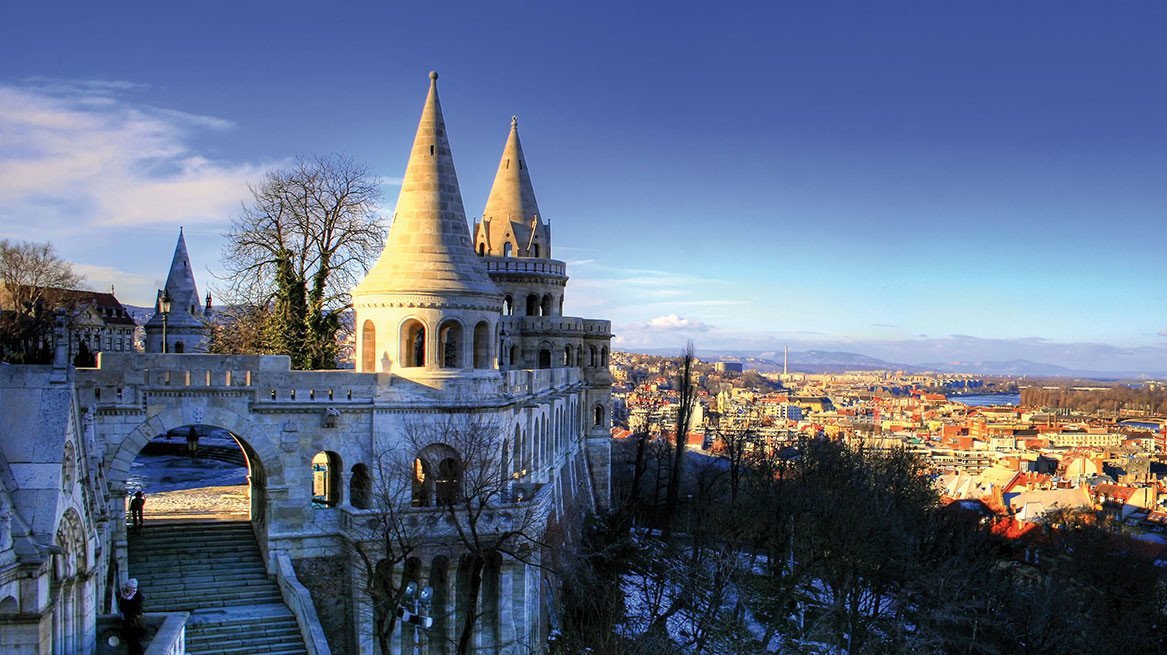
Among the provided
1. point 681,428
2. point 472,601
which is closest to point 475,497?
point 472,601

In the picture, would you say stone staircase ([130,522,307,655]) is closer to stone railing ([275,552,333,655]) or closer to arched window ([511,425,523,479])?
stone railing ([275,552,333,655])

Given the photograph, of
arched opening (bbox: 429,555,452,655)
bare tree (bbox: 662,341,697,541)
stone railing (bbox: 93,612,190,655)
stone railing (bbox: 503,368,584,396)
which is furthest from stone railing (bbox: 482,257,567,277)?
stone railing (bbox: 93,612,190,655)

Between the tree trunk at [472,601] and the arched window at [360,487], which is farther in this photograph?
the arched window at [360,487]

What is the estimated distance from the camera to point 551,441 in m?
28.2

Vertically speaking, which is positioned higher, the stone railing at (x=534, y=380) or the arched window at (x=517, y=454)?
the stone railing at (x=534, y=380)

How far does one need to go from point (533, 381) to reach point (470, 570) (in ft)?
19.2

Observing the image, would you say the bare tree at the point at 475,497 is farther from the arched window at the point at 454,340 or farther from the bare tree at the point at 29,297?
the bare tree at the point at 29,297

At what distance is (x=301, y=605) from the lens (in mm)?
17875

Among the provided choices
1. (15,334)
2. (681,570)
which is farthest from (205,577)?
(15,334)

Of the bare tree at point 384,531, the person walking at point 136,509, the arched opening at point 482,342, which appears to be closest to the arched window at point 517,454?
the arched opening at point 482,342

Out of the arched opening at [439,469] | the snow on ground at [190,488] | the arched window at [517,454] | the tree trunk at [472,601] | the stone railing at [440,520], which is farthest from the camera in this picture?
the arched window at [517,454]

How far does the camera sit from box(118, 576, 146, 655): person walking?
1147 cm

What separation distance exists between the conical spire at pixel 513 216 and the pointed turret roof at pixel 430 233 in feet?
47.4

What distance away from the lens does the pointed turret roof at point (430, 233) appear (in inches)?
813
